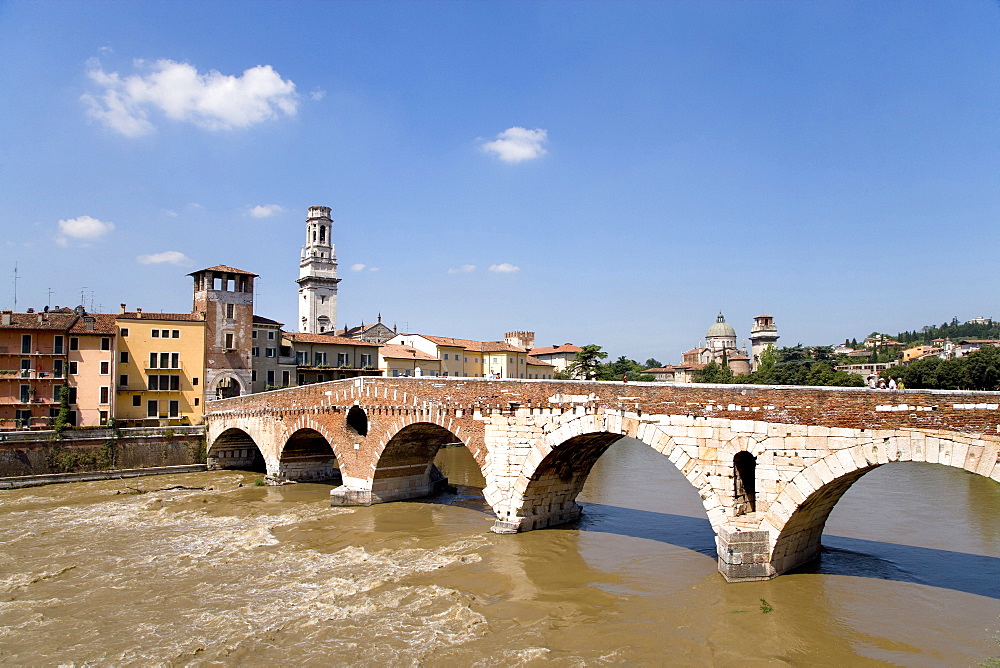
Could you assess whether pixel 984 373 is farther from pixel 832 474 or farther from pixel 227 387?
pixel 227 387

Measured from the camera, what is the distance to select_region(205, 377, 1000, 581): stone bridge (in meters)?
12.1

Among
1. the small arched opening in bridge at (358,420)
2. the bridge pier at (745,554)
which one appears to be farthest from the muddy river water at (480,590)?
the small arched opening in bridge at (358,420)

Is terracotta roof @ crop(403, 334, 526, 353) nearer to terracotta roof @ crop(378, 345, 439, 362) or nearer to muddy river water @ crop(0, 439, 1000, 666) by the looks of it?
terracotta roof @ crop(378, 345, 439, 362)

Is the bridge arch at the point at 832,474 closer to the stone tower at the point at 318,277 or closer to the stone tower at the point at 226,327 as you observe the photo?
the stone tower at the point at 226,327

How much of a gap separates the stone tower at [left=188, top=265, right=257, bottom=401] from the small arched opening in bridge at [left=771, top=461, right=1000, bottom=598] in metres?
32.6

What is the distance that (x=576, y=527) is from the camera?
2017 centimetres

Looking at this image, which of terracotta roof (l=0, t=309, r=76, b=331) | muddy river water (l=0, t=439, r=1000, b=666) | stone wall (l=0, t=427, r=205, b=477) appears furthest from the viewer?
terracotta roof (l=0, t=309, r=76, b=331)

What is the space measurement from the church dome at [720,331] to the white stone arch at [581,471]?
99252 mm

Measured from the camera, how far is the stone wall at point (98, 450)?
30328 mm

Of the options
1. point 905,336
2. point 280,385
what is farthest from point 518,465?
point 905,336

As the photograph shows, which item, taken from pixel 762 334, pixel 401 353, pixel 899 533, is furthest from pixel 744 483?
pixel 762 334

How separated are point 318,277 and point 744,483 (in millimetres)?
60733

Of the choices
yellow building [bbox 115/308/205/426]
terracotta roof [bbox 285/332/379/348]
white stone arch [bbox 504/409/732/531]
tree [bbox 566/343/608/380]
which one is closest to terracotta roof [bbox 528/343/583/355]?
tree [bbox 566/343/608/380]

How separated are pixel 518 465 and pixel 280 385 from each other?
2999 centimetres
